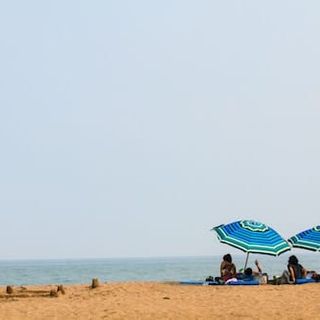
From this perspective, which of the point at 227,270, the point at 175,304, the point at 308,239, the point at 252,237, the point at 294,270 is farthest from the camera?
the point at 294,270

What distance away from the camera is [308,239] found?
21.4 meters

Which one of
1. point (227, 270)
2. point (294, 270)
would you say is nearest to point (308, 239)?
point (294, 270)

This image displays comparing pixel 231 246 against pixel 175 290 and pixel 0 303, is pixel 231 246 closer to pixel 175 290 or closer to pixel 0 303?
pixel 175 290

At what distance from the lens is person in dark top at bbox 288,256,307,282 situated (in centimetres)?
2144

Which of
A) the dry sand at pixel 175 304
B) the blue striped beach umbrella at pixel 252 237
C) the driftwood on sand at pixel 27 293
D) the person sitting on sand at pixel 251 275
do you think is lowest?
the dry sand at pixel 175 304

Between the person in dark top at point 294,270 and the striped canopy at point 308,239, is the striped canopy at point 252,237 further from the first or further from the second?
the person in dark top at point 294,270

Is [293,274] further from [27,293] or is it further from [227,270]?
[27,293]

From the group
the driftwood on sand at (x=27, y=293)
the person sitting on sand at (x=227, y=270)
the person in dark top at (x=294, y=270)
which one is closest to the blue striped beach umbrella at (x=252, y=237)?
the person in dark top at (x=294, y=270)

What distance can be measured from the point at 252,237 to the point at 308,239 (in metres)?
2.10

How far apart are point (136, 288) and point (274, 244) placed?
183 inches

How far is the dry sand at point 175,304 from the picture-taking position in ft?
48.8

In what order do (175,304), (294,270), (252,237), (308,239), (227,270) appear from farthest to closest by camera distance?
(294,270) → (227,270) → (308,239) → (252,237) → (175,304)

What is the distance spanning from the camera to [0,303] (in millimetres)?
17109

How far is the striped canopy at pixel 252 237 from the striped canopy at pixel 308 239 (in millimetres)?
486
